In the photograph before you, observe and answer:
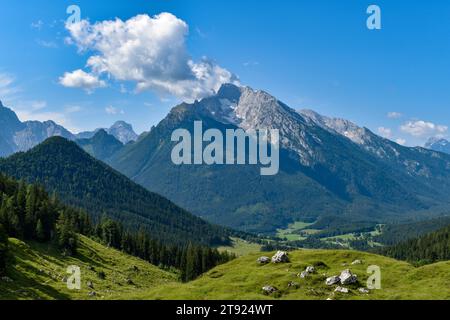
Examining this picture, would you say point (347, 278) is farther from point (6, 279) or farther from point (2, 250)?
point (2, 250)

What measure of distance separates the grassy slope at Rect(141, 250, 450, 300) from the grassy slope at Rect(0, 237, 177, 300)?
1754 cm

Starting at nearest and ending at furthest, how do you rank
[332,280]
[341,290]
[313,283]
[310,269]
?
[341,290]
[332,280]
[313,283]
[310,269]

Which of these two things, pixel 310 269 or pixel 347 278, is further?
pixel 310 269

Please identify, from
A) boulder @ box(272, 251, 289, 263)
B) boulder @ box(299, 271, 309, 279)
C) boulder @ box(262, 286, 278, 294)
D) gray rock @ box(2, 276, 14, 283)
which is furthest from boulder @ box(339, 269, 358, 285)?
gray rock @ box(2, 276, 14, 283)

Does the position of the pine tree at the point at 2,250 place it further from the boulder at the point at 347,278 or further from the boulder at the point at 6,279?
the boulder at the point at 347,278

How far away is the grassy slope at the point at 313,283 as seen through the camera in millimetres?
89750

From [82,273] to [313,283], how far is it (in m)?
A: 67.2

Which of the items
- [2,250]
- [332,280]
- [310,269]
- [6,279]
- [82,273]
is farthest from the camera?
[82,273]

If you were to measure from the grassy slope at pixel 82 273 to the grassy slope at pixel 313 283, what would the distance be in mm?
17542

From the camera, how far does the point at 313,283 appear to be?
324 feet

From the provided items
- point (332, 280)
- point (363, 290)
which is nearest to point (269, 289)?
point (332, 280)

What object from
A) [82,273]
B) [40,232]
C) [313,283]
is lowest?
[82,273]
